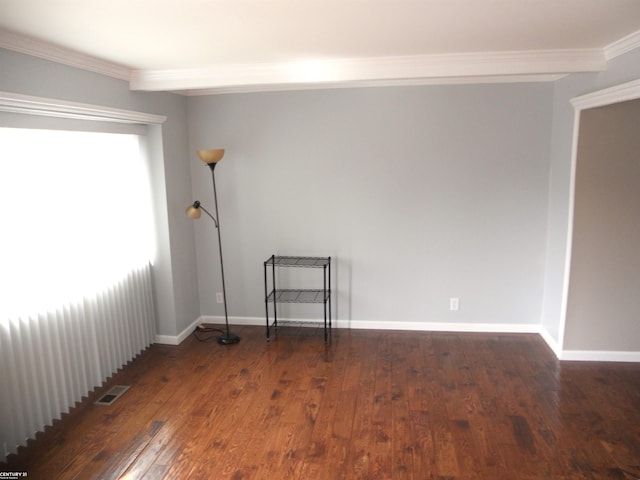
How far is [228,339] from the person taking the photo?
174 inches

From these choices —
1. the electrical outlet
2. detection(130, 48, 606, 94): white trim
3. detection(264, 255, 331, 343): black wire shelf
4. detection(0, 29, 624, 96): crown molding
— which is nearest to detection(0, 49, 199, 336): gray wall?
detection(0, 29, 624, 96): crown molding

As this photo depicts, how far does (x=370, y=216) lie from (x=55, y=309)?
2.70 meters

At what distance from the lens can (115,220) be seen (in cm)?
365

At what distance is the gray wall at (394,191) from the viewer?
4215 millimetres

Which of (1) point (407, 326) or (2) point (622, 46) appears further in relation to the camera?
(1) point (407, 326)

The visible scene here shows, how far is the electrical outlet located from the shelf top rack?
4.08ft

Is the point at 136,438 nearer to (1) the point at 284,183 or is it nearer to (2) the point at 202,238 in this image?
(2) the point at 202,238

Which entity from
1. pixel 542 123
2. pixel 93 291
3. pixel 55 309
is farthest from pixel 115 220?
pixel 542 123

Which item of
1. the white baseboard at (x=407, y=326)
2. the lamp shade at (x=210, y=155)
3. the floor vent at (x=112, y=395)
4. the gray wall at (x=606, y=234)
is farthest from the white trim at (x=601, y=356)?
the floor vent at (x=112, y=395)

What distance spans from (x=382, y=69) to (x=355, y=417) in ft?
7.99

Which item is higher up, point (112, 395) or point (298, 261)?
point (298, 261)

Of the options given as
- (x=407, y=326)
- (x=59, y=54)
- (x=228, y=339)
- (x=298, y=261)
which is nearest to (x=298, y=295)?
(x=298, y=261)

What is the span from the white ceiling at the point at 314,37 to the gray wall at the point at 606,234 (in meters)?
0.59

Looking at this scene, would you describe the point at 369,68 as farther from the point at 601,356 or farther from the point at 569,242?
the point at 601,356
